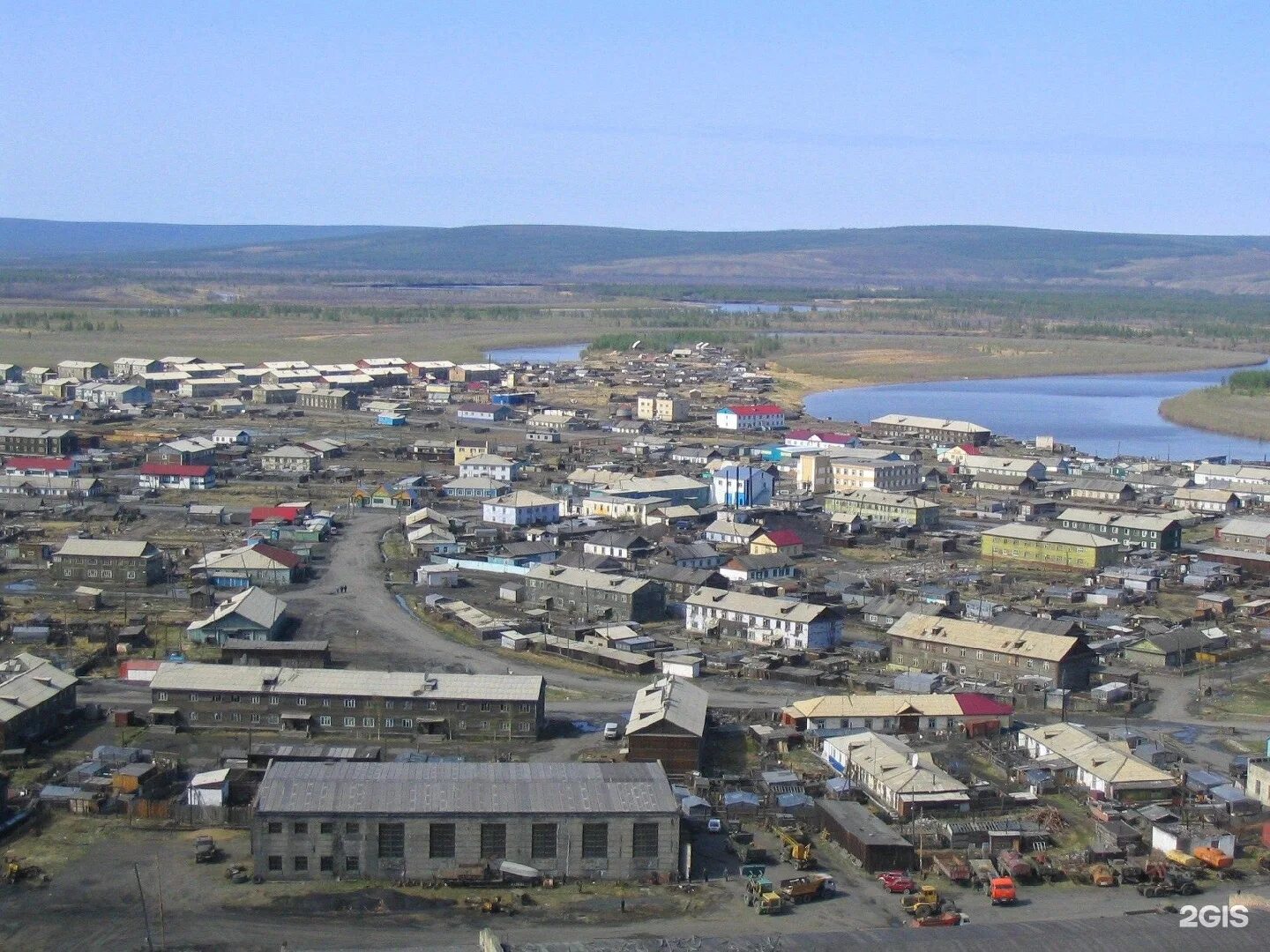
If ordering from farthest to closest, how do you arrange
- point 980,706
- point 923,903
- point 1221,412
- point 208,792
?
point 1221,412 → point 980,706 → point 208,792 → point 923,903

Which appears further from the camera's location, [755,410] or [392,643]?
[755,410]

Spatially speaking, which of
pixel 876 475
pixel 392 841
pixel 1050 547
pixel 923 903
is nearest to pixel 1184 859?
pixel 923 903

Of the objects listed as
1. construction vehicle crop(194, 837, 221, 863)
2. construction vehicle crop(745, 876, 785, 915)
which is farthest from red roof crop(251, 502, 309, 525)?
construction vehicle crop(745, 876, 785, 915)

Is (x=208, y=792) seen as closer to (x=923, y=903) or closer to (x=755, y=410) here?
(x=923, y=903)

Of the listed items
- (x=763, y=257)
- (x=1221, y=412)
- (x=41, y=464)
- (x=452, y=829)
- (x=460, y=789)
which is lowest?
(x=41, y=464)

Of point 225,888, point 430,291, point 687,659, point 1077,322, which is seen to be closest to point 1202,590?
point 687,659

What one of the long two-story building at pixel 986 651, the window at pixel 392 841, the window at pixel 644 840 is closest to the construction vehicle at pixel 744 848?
the window at pixel 644 840
